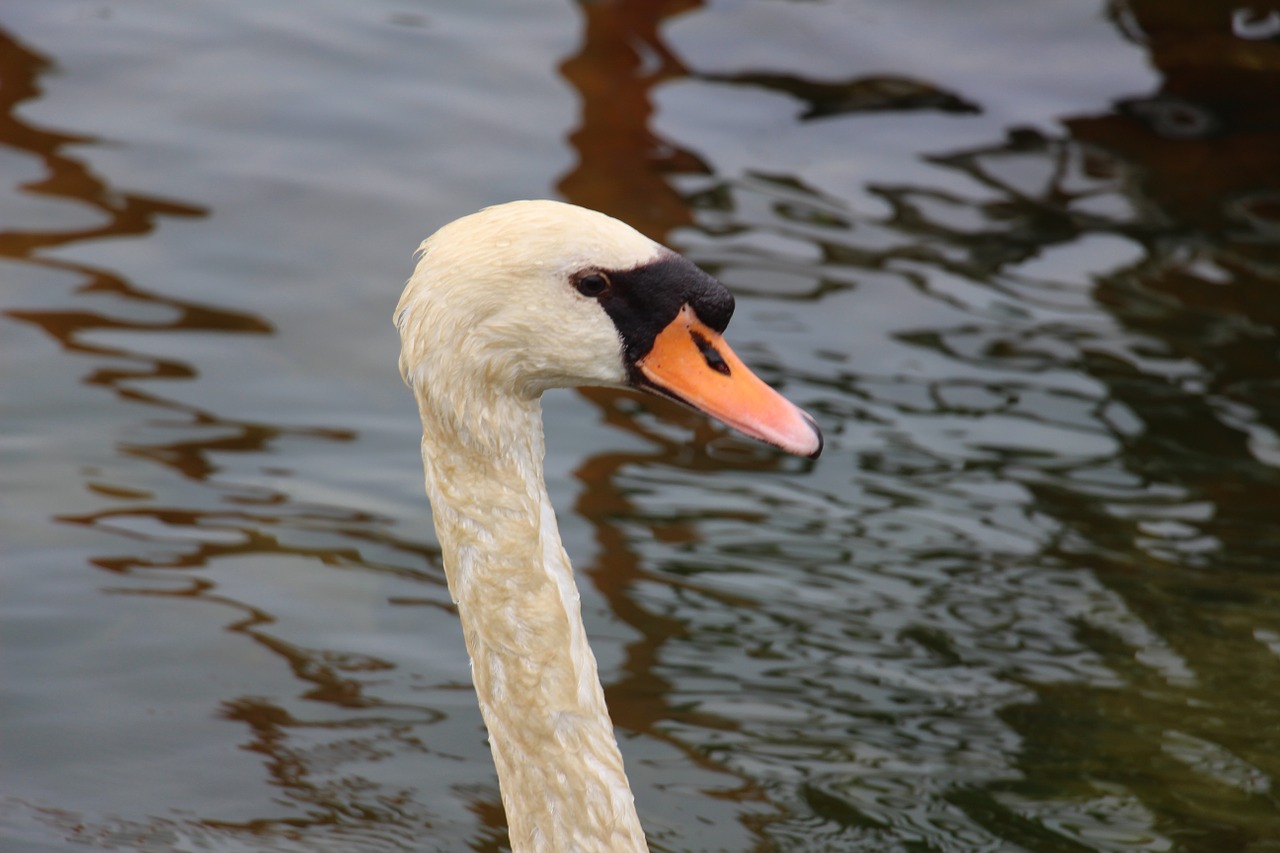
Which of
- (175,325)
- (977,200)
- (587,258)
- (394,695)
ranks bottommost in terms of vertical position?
(394,695)

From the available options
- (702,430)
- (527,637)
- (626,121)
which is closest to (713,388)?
(527,637)

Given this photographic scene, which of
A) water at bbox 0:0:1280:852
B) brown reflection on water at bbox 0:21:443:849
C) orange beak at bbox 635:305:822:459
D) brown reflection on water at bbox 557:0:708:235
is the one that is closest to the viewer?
orange beak at bbox 635:305:822:459

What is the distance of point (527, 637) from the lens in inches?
128

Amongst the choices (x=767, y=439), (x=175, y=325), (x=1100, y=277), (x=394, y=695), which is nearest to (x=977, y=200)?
(x=1100, y=277)

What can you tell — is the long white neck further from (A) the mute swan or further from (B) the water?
(B) the water

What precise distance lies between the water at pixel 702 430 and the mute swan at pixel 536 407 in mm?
1229

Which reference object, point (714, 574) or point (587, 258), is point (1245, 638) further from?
point (587, 258)

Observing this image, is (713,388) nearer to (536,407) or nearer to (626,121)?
(536,407)

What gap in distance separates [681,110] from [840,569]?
4063 millimetres

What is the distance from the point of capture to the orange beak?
10.5 feet

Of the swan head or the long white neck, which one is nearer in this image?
the swan head

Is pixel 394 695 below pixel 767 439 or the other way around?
below

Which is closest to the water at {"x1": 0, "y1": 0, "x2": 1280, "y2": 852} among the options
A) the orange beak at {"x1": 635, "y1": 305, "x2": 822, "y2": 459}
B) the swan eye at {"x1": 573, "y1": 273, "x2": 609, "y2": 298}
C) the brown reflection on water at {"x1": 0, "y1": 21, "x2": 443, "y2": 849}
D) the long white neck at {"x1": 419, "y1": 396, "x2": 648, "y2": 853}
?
the brown reflection on water at {"x1": 0, "y1": 21, "x2": 443, "y2": 849}

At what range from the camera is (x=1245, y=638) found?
529 centimetres
